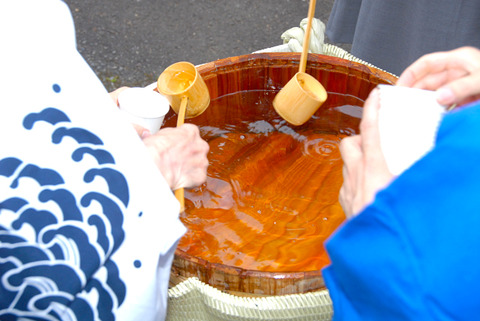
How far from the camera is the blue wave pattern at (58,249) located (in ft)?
2.36

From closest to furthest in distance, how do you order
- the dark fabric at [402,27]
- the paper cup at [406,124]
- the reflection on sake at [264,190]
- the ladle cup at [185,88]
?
the paper cup at [406,124], the reflection on sake at [264,190], the ladle cup at [185,88], the dark fabric at [402,27]

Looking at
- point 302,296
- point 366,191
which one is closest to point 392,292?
point 366,191

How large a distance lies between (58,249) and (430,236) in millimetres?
513

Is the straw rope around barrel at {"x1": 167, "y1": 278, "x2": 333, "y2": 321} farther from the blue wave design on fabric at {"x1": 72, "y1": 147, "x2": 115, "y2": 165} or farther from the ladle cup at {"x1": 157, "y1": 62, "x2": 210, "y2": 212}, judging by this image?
the ladle cup at {"x1": 157, "y1": 62, "x2": 210, "y2": 212}

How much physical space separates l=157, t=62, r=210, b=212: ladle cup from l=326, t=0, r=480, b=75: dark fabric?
2.44 ft

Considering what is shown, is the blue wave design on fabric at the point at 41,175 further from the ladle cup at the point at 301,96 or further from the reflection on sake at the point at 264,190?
the ladle cup at the point at 301,96

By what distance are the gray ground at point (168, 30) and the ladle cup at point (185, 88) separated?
1406mm

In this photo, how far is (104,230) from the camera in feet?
2.48

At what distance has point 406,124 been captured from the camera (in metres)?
0.72

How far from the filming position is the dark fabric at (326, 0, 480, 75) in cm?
154

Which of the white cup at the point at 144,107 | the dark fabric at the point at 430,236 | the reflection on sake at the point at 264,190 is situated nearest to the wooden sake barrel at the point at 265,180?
the reflection on sake at the point at 264,190

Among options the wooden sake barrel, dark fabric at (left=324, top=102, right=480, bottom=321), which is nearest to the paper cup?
dark fabric at (left=324, top=102, right=480, bottom=321)

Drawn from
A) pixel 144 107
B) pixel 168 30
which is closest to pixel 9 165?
pixel 144 107

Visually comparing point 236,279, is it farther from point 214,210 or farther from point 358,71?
point 358,71
